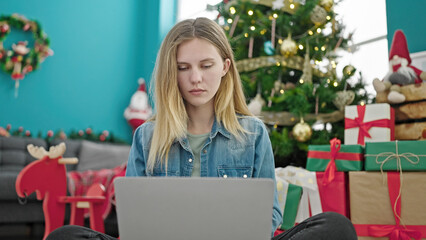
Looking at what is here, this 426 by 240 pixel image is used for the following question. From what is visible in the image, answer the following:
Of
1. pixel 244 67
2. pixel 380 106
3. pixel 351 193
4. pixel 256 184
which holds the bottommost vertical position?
pixel 351 193

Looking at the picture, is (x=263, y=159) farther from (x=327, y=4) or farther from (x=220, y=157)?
(x=327, y=4)

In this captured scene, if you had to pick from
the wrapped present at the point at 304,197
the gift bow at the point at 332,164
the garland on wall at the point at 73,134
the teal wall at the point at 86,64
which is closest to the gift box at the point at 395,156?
A: the gift bow at the point at 332,164

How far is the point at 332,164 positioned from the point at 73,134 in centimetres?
303

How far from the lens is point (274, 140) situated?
2.23 m

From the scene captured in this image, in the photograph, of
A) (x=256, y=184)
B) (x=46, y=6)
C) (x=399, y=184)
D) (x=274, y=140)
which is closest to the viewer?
(x=256, y=184)

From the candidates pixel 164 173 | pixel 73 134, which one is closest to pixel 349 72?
pixel 164 173

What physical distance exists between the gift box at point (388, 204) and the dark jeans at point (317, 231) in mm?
670

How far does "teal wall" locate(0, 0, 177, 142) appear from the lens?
400 centimetres

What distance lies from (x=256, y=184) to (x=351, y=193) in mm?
1017

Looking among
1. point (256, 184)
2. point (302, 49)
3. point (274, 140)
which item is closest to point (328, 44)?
point (302, 49)

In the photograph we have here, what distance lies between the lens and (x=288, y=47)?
231 cm

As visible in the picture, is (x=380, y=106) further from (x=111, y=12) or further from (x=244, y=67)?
Answer: (x=111, y=12)

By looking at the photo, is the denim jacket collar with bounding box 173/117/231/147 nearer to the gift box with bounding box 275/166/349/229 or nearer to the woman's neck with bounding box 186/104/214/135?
the woman's neck with bounding box 186/104/214/135

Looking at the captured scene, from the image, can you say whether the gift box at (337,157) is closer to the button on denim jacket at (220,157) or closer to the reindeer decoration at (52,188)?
the button on denim jacket at (220,157)
